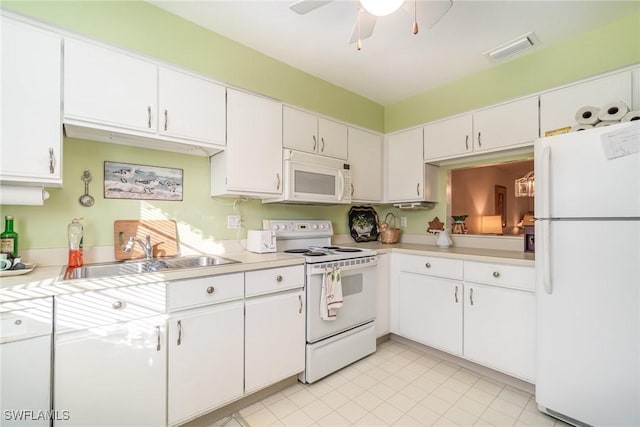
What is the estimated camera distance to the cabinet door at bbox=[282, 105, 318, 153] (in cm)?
242

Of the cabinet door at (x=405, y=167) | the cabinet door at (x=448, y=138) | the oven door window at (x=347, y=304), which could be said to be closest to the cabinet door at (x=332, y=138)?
the cabinet door at (x=405, y=167)

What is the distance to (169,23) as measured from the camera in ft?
6.23

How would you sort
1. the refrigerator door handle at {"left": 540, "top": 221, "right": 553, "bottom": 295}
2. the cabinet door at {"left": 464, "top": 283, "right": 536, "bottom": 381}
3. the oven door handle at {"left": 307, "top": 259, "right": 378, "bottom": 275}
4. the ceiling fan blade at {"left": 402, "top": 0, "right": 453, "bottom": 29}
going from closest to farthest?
the ceiling fan blade at {"left": 402, "top": 0, "right": 453, "bottom": 29}, the refrigerator door handle at {"left": 540, "top": 221, "right": 553, "bottom": 295}, the cabinet door at {"left": 464, "top": 283, "right": 536, "bottom": 381}, the oven door handle at {"left": 307, "top": 259, "right": 378, "bottom": 275}

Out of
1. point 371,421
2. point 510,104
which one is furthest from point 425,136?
point 371,421

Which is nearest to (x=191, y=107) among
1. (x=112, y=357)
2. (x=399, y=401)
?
(x=112, y=357)

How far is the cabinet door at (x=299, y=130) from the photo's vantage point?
242cm

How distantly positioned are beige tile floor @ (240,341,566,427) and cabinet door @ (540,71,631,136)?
6.53 ft

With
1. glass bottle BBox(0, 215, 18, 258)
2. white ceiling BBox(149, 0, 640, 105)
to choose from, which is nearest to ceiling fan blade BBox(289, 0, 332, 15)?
white ceiling BBox(149, 0, 640, 105)

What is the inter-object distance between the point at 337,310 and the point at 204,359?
3.31 ft

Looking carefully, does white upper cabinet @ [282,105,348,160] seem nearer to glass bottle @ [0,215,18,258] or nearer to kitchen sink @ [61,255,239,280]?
kitchen sink @ [61,255,239,280]

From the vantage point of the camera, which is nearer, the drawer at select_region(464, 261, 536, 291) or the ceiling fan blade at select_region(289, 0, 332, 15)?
the ceiling fan blade at select_region(289, 0, 332, 15)

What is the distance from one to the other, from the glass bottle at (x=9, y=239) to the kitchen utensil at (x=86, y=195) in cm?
32

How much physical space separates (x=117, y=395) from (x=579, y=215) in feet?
8.67

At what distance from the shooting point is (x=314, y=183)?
2.52 m
